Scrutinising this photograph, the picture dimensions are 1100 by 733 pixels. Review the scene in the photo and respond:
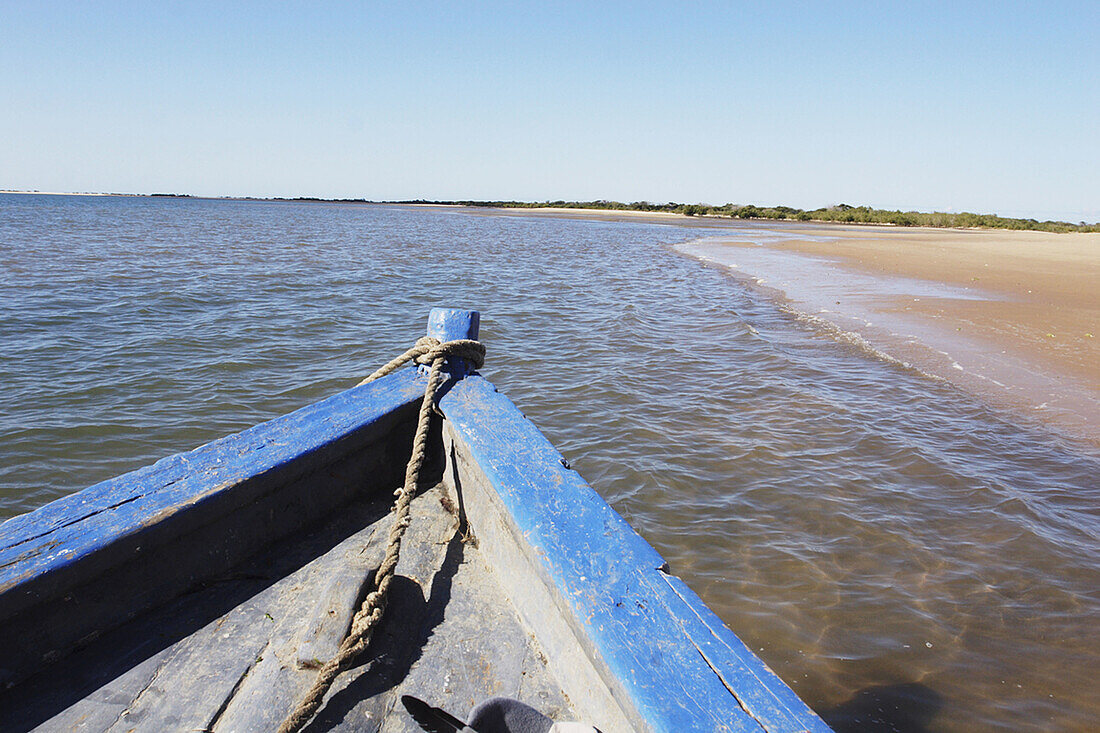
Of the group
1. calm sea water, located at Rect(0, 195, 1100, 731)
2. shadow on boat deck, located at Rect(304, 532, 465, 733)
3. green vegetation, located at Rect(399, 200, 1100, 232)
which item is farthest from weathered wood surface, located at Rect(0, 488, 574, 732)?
green vegetation, located at Rect(399, 200, 1100, 232)

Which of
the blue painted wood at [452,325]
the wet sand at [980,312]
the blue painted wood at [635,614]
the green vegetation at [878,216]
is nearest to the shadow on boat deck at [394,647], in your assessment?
the blue painted wood at [635,614]

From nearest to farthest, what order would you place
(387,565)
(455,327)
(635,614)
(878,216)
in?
(635,614)
(387,565)
(455,327)
(878,216)

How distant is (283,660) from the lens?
5.24 ft

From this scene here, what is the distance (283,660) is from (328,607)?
0.60 ft

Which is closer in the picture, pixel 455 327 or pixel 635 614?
pixel 635 614

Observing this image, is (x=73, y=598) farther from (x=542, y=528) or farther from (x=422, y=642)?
(x=542, y=528)

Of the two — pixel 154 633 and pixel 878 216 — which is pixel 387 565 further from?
pixel 878 216

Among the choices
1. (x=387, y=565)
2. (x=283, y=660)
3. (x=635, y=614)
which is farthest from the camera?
(x=387, y=565)

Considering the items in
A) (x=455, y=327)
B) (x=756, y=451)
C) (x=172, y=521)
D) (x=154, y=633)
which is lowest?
(x=756, y=451)

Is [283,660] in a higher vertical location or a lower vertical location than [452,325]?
lower

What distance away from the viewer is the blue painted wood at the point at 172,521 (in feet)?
4.81

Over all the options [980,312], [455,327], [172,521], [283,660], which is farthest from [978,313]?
[172,521]

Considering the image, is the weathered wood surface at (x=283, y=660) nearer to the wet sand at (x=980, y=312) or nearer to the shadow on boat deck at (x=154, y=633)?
the shadow on boat deck at (x=154, y=633)

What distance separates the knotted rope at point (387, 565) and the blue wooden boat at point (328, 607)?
0.06 meters
